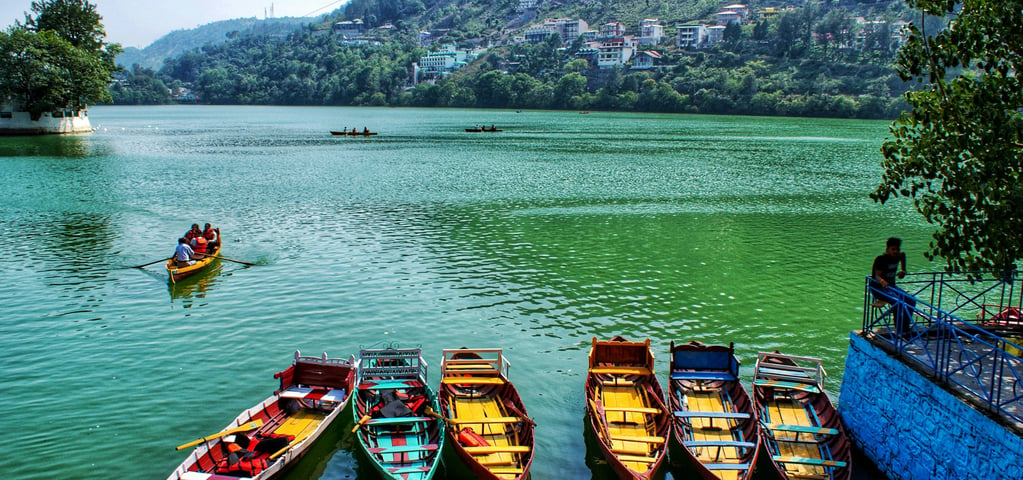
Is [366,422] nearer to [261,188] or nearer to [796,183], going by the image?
[261,188]

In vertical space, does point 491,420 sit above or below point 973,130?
below

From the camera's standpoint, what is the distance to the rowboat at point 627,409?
13.7m

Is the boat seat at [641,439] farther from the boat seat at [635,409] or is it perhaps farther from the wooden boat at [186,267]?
the wooden boat at [186,267]

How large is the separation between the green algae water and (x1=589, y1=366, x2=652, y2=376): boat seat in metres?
1.16

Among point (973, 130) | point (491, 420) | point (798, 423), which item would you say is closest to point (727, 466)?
point (798, 423)

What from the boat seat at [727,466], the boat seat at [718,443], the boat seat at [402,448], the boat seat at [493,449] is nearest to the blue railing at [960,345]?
the boat seat at [718,443]

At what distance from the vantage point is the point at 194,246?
99.5 ft

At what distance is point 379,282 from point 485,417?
1301 cm

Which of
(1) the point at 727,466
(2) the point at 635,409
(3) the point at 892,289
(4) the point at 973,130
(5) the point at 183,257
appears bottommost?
(1) the point at 727,466

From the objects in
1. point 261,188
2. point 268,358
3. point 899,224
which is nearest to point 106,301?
point 268,358

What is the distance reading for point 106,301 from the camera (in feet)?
83.1

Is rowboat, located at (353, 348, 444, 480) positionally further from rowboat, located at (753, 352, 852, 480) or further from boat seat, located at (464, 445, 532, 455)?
rowboat, located at (753, 352, 852, 480)

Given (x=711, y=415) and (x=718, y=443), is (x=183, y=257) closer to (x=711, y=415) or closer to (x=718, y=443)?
(x=711, y=415)

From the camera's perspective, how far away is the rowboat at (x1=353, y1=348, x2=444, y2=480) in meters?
13.8
